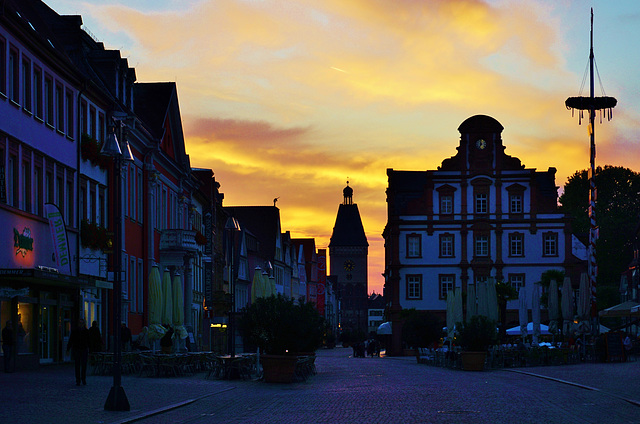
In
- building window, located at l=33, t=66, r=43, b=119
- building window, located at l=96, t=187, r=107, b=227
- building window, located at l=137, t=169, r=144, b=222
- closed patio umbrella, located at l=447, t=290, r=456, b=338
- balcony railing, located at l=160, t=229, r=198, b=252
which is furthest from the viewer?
closed patio umbrella, located at l=447, t=290, r=456, b=338

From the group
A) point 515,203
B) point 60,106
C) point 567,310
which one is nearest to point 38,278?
point 60,106

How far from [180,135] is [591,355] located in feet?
80.6

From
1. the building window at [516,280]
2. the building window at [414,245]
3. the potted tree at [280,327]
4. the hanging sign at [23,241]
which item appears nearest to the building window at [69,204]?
the hanging sign at [23,241]

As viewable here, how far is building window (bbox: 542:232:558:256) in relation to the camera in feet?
290

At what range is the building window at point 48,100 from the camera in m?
35.4

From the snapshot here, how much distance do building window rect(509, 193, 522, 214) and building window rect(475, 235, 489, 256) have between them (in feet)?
9.64

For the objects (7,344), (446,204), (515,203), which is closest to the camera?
(7,344)

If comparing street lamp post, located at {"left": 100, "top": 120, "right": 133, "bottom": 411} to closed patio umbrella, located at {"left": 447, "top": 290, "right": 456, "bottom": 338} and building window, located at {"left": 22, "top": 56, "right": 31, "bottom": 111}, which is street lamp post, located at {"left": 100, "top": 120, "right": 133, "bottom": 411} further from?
closed patio umbrella, located at {"left": 447, "top": 290, "right": 456, "bottom": 338}

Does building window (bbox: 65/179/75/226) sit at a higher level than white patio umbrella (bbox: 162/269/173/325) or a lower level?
higher

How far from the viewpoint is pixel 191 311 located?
6156 cm

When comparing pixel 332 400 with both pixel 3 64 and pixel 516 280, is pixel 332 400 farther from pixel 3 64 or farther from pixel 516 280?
pixel 516 280

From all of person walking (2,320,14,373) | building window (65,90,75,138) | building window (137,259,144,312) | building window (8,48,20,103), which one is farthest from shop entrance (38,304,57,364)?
building window (137,259,144,312)

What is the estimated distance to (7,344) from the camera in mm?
30047

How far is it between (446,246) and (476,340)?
46291 millimetres
